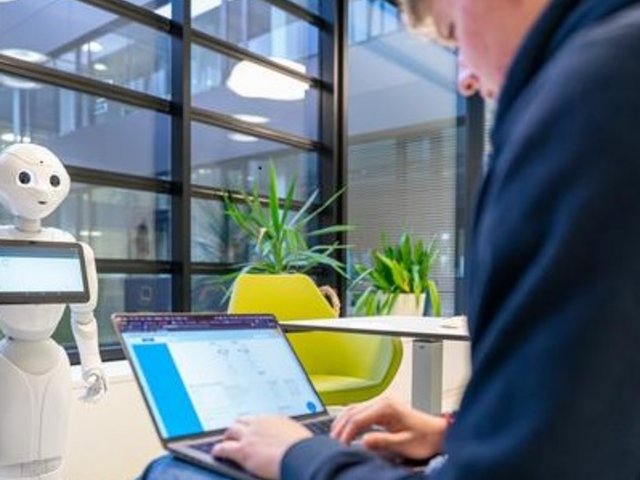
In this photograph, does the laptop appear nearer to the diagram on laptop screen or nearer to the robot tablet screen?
the diagram on laptop screen

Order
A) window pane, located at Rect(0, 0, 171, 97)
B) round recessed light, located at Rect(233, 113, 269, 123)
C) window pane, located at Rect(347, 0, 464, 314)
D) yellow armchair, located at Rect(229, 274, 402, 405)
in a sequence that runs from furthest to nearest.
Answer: window pane, located at Rect(347, 0, 464, 314), round recessed light, located at Rect(233, 113, 269, 123), window pane, located at Rect(0, 0, 171, 97), yellow armchair, located at Rect(229, 274, 402, 405)

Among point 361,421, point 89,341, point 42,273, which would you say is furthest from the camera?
point 89,341

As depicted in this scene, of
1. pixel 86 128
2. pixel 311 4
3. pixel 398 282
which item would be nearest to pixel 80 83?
pixel 86 128

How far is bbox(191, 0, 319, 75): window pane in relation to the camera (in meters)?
3.87

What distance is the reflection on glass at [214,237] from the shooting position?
12.3 ft

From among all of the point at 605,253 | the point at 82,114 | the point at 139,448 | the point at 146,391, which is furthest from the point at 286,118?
the point at 605,253

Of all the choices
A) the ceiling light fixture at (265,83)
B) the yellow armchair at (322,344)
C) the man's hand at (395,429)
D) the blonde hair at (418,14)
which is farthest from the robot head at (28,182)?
the ceiling light fixture at (265,83)

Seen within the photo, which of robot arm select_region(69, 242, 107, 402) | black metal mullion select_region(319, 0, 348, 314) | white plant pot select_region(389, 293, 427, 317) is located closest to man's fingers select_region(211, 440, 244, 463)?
robot arm select_region(69, 242, 107, 402)

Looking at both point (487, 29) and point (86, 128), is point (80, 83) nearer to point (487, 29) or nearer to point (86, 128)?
point (86, 128)

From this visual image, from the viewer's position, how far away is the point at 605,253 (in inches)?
15.6

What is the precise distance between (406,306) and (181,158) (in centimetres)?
170

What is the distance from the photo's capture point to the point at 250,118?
4098 mm

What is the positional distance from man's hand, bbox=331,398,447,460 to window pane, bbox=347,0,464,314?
392cm

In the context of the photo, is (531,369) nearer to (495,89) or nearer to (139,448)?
(495,89)
